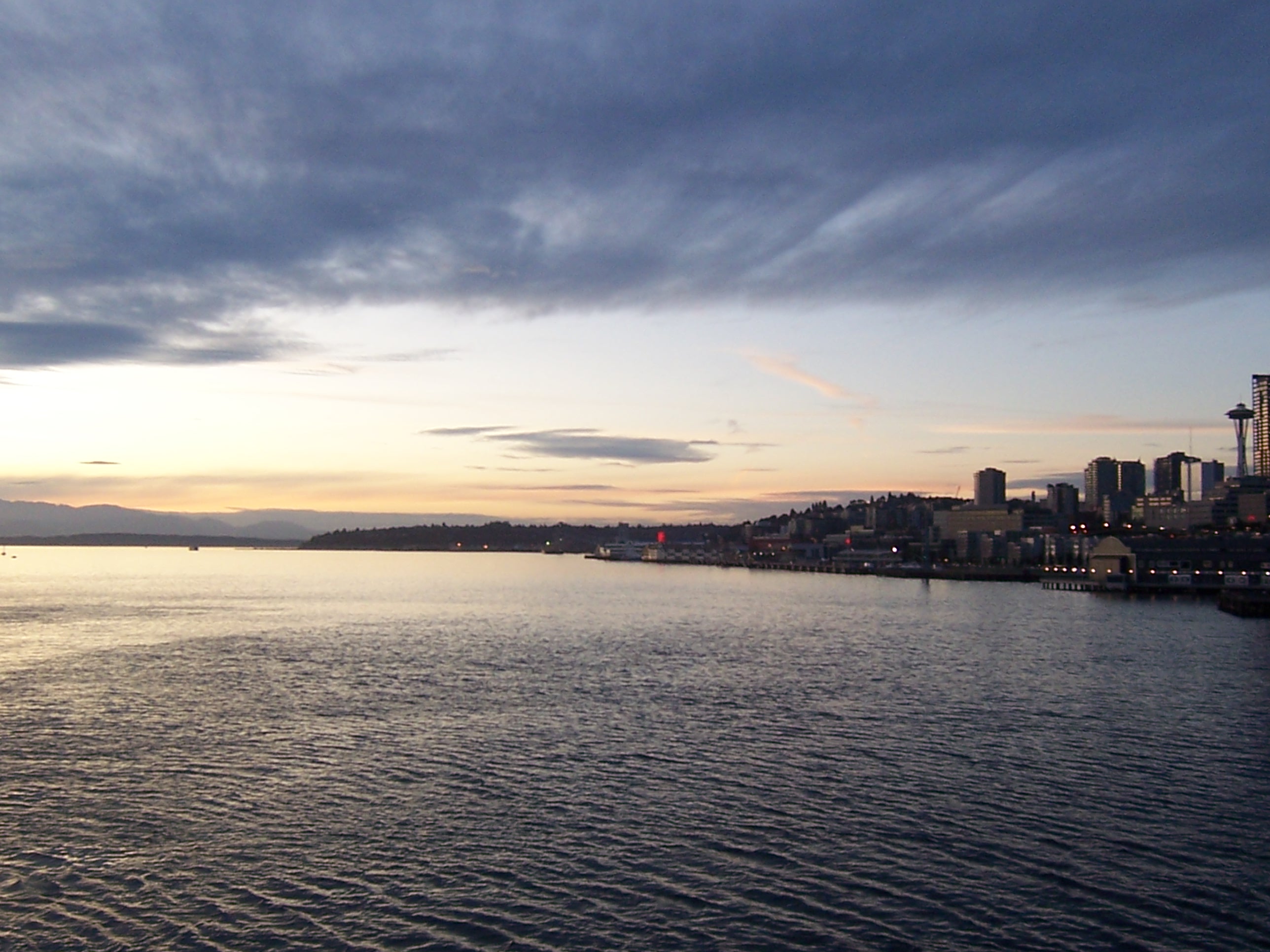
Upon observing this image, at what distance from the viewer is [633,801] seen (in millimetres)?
25328

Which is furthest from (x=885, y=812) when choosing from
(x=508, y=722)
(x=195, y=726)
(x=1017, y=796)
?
(x=195, y=726)

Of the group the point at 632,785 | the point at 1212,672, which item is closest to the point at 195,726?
the point at 632,785

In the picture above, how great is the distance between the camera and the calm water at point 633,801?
18109mm

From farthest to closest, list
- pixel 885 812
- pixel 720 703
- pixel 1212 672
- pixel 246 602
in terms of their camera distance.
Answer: pixel 246 602 → pixel 1212 672 → pixel 720 703 → pixel 885 812

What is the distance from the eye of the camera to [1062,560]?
192m

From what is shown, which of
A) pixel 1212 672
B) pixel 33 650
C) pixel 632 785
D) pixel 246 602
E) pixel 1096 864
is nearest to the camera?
pixel 1096 864

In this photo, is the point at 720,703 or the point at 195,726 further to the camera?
the point at 720,703

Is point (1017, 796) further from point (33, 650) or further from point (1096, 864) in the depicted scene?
point (33, 650)

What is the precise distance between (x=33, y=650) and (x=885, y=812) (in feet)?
169

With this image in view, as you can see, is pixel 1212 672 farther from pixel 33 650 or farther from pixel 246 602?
pixel 246 602

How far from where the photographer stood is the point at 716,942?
1716 centimetres

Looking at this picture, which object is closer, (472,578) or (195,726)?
(195,726)

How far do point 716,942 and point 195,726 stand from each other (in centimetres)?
2311

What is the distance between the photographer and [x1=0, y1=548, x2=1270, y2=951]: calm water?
18.1m
